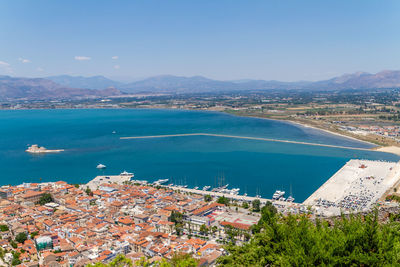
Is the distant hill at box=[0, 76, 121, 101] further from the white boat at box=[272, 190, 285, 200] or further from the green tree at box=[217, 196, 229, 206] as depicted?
the white boat at box=[272, 190, 285, 200]

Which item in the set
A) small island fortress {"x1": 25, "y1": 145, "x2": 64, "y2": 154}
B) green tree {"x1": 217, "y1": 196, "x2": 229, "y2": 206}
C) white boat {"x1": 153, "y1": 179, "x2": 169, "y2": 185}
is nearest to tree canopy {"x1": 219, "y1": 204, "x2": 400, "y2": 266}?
green tree {"x1": 217, "y1": 196, "x2": 229, "y2": 206}

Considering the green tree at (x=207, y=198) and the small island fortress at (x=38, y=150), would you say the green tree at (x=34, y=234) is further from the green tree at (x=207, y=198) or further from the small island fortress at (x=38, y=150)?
the small island fortress at (x=38, y=150)

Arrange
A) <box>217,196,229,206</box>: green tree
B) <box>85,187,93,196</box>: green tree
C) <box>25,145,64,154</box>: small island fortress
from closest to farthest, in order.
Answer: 1. <box>217,196,229,206</box>: green tree
2. <box>85,187,93,196</box>: green tree
3. <box>25,145,64,154</box>: small island fortress

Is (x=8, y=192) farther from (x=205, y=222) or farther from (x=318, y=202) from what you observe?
(x=318, y=202)

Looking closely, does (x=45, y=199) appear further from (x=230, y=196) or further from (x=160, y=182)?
(x=230, y=196)

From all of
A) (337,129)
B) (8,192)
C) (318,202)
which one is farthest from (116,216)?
(337,129)
